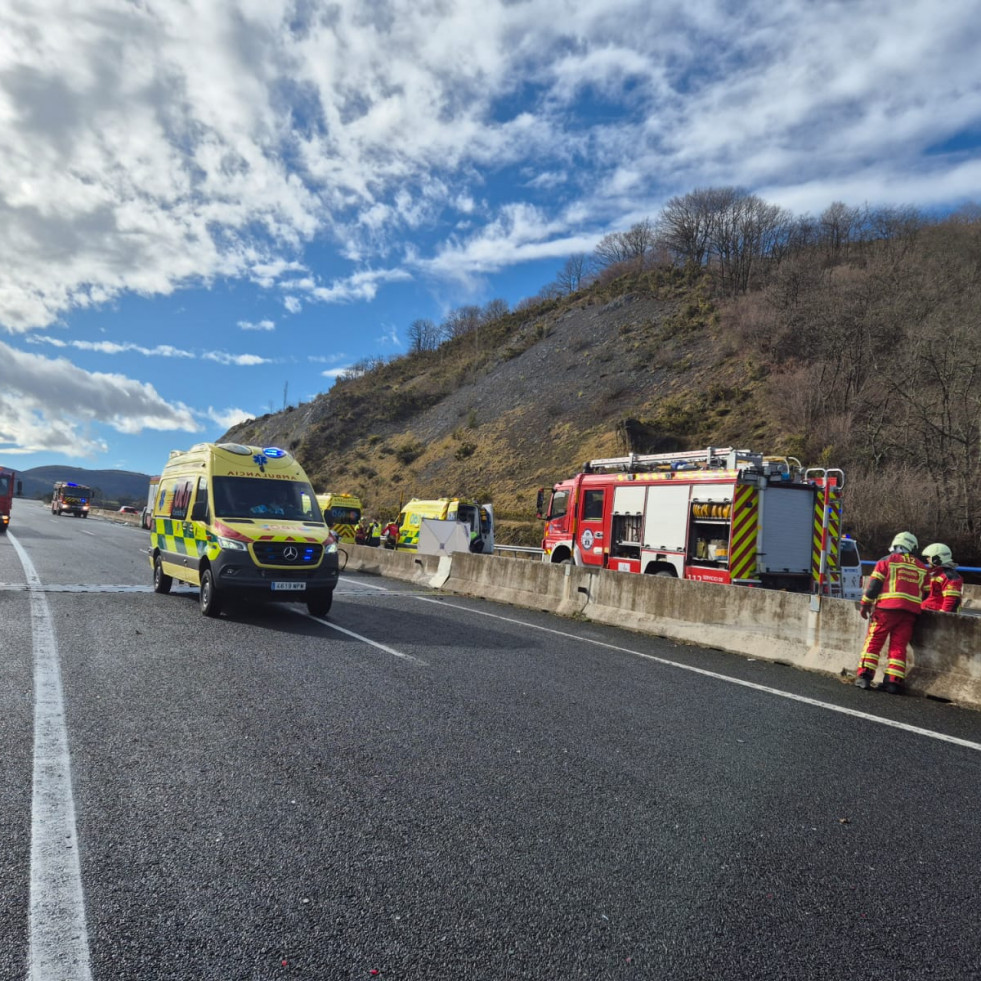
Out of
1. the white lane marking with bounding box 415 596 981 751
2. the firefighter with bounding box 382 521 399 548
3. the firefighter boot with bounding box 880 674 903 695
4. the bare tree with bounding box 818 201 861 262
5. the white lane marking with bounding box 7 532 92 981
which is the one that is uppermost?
the bare tree with bounding box 818 201 861 262

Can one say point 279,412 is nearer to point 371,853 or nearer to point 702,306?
point 702,306

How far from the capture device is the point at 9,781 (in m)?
4.01

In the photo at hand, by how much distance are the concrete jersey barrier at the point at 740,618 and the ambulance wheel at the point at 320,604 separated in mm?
4227

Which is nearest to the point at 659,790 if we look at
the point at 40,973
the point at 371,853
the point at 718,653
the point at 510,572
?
the point at 371,853

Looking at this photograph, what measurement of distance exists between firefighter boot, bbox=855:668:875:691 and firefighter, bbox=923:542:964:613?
3.72 ft

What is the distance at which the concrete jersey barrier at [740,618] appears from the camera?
7.36 m

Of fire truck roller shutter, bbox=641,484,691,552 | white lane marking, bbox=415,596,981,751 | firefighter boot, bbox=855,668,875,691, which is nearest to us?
white lane marking, bbox=415,596,981,751

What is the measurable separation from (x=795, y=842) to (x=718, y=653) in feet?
20.2

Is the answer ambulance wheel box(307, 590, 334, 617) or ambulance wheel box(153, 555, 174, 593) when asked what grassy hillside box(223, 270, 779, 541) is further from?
ambulance wheel box(307, 590, 334, 617)

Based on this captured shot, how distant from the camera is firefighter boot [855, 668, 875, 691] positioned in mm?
7609

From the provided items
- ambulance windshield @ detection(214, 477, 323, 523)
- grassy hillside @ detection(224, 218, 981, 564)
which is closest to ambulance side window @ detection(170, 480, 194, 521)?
ambulance windshield @ detection(214, 477, 323, 523)

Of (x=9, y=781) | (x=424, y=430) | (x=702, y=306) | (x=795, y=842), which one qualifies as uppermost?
(x=702, y=306)

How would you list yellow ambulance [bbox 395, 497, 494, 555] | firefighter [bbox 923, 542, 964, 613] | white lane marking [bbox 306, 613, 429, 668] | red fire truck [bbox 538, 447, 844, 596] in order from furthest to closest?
yellow ambulance [bbox 395, 497, 494, 555] < red fire truck [bbox 538, 447, 844, 596] < firefighter [bbox 923, 542, 964, 613] < white lane marking [bbox 306, 613, 429, 668]

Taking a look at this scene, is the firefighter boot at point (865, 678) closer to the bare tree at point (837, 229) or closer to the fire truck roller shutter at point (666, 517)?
the fire truck roller shutter at point (666, 517)
